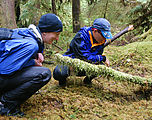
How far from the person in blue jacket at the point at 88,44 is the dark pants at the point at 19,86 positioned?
3.06 ft

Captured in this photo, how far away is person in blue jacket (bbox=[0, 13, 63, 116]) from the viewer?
1.97 meters

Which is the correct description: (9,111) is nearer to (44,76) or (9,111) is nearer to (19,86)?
(19,86)

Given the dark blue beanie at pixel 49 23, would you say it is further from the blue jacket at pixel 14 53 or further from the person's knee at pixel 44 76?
the person's knee at pixel 44 76

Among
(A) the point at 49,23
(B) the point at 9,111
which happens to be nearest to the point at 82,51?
(A) the point at 49,23

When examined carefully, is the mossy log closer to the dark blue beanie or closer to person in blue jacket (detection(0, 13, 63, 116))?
person in blue jacket (detection(0, 13, 63, 116))

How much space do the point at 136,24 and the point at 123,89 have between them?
5603 millimetres

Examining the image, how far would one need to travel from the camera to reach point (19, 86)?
2.22m

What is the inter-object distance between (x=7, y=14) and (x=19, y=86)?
3.76 metres

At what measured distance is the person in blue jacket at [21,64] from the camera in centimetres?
197

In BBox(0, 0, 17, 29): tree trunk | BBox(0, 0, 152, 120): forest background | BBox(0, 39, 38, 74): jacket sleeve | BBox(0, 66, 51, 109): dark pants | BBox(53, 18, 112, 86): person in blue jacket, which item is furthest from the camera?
BBox(0, 0, 17, 29): tree trunk

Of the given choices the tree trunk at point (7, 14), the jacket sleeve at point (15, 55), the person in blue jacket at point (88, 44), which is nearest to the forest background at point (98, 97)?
the tree trunk at point (7, 14)

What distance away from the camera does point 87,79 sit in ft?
11.6

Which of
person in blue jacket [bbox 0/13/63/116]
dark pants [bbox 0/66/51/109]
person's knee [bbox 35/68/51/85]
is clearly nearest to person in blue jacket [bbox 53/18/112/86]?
person's knee [bbox 35/68/51/85]

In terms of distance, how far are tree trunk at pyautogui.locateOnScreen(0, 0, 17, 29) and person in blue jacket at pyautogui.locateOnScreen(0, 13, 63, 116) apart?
3.15 m
